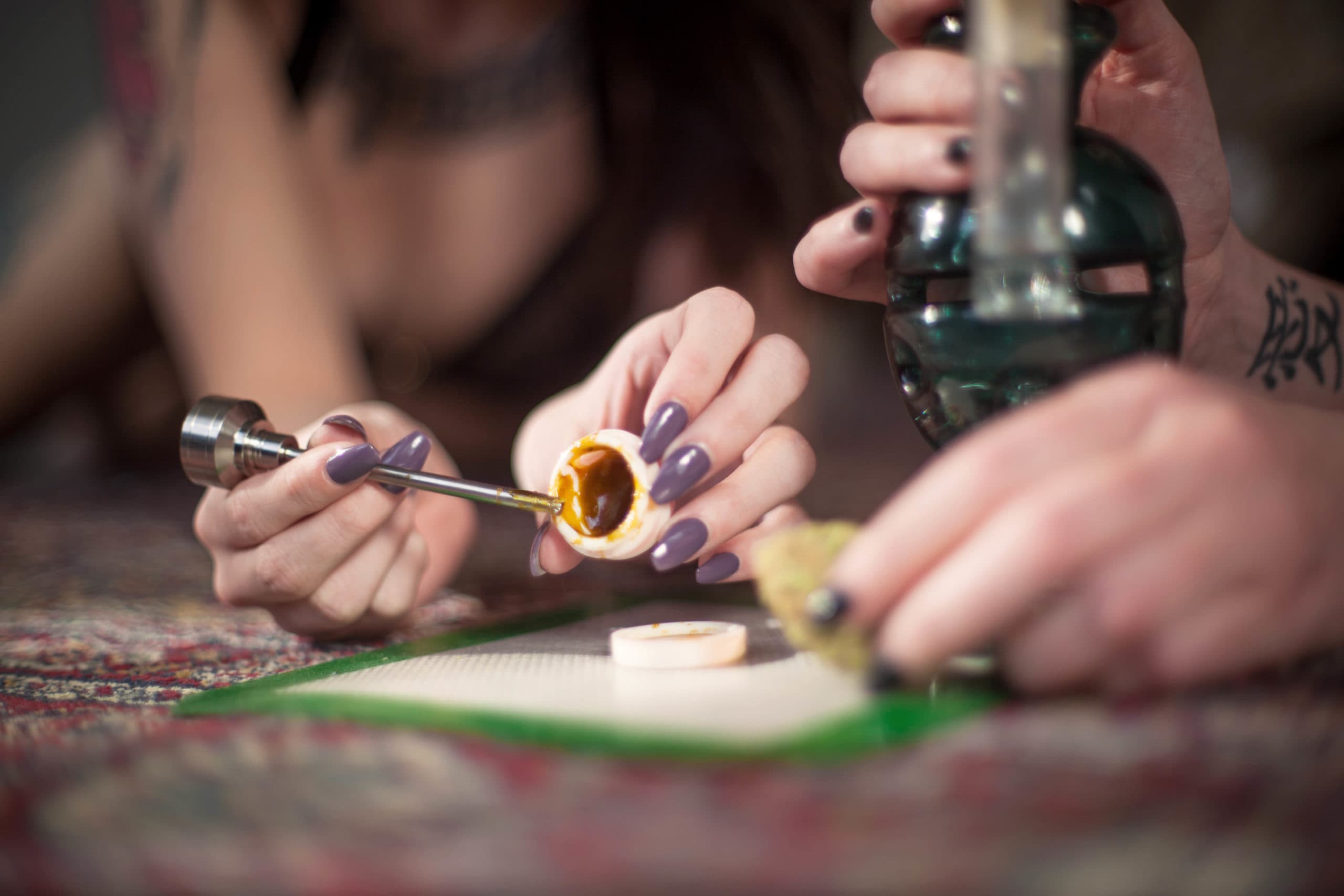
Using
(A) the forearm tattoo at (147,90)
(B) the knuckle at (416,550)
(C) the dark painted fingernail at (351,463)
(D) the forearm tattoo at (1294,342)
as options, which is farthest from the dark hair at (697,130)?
(C) the dark painted fingernail at (351,463)

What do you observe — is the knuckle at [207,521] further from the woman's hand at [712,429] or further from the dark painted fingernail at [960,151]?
the dark painted fingernail at [960,151]

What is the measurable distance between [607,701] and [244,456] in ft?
1.22

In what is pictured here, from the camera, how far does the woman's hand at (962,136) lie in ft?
1.84

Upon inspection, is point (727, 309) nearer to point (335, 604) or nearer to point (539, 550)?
point (539, 550)

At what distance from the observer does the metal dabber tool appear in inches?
28.0

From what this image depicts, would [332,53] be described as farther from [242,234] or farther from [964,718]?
[964,718]

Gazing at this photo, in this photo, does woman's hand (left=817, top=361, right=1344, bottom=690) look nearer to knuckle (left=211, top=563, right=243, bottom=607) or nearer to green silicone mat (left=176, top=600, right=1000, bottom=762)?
green silicone mat (left=176, top=600, right=1000, bottom=762)

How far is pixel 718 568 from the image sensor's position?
2.40 feet

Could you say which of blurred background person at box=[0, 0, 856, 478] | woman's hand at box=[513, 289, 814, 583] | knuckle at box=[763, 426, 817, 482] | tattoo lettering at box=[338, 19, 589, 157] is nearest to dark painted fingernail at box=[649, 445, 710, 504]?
woman's hand at box=[513, 289, 814, 583]

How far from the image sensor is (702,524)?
70 cm

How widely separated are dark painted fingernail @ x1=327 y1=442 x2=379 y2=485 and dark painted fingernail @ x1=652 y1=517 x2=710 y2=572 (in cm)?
21

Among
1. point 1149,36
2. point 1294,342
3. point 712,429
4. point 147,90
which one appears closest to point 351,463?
point 712,429

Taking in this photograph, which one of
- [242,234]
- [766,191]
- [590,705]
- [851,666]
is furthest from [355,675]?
[766,191]

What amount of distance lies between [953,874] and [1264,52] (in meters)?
2.52
